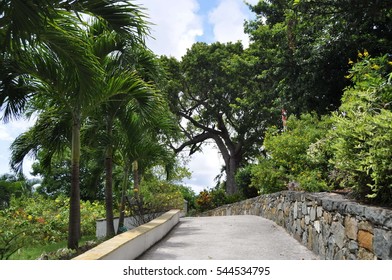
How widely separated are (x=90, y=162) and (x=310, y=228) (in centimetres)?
874

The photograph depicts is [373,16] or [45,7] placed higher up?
[373,16]

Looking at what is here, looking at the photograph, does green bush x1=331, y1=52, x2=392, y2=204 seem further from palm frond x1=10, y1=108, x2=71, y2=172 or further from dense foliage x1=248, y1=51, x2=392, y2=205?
palm frond x1=10, y1=108, x2=71, y2=172

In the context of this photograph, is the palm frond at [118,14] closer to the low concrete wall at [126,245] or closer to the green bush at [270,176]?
the low concrete wall at [126,245]

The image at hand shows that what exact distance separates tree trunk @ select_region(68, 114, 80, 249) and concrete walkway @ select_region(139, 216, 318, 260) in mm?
1571

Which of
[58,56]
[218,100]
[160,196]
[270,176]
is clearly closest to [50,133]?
[58,56]

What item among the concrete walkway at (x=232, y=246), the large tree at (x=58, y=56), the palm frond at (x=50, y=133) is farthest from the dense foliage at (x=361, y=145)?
the palm frond at (x=50, y=133)

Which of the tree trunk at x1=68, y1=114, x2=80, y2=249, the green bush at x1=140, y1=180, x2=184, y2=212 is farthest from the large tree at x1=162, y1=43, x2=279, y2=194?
the tree trunk at x1=68, y1=114, x2=80, y2=249

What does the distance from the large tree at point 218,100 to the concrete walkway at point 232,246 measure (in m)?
13.1

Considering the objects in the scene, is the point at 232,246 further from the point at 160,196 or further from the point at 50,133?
the point at 160,196

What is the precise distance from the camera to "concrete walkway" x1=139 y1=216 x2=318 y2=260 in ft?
15.9

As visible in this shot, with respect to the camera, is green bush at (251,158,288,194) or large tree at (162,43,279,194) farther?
large tree at (162,43,279,194)
